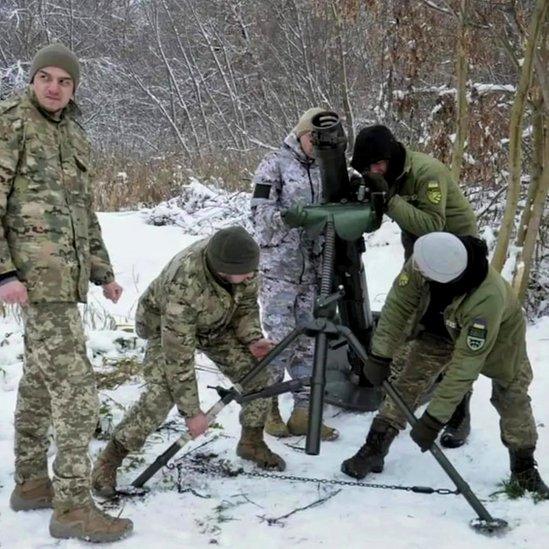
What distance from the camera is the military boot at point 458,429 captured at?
3.67 metres

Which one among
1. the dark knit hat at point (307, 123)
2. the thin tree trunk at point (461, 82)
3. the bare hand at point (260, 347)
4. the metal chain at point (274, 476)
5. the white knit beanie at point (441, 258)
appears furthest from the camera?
the thin tree trunk at point (461, 82)

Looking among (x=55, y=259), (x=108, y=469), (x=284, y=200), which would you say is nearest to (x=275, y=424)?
(x=108, y=469)

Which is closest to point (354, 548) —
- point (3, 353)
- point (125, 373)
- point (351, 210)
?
point (351, 210)

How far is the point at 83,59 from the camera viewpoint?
46.3 feet

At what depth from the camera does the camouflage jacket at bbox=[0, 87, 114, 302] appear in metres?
2.62

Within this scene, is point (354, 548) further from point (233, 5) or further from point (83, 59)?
point (83, 59)

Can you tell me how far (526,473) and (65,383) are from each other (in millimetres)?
1896

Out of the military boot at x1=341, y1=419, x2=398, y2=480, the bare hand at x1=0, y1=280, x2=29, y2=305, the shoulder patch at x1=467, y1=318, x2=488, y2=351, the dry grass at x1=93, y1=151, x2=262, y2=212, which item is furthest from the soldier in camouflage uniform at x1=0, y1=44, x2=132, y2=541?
the dry grass at x1=93, y1=151, x2=262, y2=212

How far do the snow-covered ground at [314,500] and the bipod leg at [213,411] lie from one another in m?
0.09

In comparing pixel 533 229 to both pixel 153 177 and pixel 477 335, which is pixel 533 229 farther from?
pixel 153 177

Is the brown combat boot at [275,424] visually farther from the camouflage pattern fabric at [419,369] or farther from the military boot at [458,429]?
the military boot at [458,429]

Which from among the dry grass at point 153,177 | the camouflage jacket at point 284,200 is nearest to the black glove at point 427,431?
the camouflage jacket at point 284,200

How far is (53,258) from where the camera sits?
2656 mm

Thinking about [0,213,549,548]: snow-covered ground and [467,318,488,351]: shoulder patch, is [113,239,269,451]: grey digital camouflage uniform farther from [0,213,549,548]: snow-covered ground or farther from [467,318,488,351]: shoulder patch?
[467,318,488,351]: shoulder patch
